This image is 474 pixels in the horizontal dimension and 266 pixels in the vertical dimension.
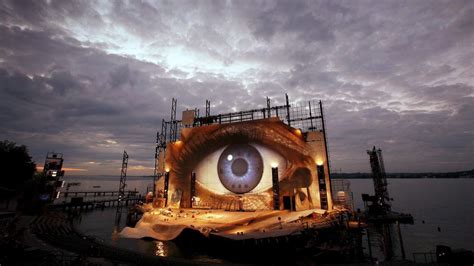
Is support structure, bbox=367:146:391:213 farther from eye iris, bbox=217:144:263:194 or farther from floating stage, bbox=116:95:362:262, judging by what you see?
eye iris, bbox=217:144:263:194

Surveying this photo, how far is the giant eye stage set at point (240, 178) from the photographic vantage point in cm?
1978

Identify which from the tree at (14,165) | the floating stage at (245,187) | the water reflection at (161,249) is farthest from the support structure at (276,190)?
the tree at (14,165)

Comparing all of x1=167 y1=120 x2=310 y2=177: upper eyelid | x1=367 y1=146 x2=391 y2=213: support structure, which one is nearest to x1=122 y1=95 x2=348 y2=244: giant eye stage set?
x1=167 y1=120 x2=310 y2=177: upper eyelid

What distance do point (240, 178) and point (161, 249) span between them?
12150 millimetres

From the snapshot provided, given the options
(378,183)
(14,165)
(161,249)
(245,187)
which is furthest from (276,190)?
(14,165)

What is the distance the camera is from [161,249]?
19.7 m

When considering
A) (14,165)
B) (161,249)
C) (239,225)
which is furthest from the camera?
(14,165)

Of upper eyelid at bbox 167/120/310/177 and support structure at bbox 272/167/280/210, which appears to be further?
upper eyelid at bbox 167/120/310/177

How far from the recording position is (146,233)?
19.1 meters

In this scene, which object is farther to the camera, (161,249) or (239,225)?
(161,249)

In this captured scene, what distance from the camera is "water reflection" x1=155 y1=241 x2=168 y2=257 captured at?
18.4m

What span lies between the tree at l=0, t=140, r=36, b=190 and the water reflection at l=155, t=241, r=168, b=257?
97.1 ft

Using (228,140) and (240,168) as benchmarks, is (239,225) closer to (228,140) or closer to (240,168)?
(240,168)

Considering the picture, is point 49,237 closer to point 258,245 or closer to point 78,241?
point 78,241
